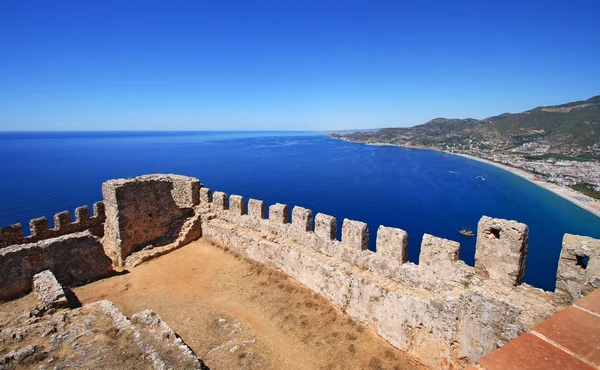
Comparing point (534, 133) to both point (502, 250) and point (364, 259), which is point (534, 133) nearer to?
point (364, 259)

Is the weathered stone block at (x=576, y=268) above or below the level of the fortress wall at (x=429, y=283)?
above

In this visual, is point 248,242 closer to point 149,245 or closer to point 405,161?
point 149,245

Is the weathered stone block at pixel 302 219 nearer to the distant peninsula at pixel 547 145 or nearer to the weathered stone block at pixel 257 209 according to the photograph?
the weathered stone block at pixel 257 209

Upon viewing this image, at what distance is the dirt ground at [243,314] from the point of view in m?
5.87

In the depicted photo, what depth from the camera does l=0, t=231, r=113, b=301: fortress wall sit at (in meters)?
7.71

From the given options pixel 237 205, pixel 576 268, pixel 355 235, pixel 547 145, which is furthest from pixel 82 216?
pixel 547 145

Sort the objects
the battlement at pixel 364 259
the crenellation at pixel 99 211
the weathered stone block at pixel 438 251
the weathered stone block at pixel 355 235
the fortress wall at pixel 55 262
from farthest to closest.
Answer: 1. the crenellation at pixel 99 211
2. the fortress wall at pixel 55 262
3. the weathered stone block at pixel 355 235
4. the weathered stone block at pixel 438 251
5. the battlement at pixel 364 259

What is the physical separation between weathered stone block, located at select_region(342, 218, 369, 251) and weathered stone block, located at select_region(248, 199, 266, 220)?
10.2ft

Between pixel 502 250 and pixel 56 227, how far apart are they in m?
13.5

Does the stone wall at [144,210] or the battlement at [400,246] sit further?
the stone wall at [144,210]

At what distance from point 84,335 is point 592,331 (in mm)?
6671

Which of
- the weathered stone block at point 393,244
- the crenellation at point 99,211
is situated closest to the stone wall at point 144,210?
the crenellation at point 99,211

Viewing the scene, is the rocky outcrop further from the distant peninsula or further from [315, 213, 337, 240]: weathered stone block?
the distant peninsula

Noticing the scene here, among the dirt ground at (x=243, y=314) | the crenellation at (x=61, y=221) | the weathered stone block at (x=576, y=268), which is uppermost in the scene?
the weathered stone block at (x=576, y=268)
